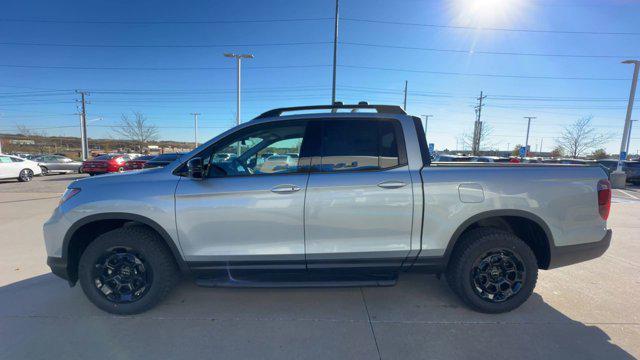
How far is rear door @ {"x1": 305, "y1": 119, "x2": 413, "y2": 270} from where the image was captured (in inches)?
108

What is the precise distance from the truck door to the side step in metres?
0.12

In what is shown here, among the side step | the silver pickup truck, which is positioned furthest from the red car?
the side step

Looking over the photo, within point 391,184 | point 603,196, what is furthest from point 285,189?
point 603,196

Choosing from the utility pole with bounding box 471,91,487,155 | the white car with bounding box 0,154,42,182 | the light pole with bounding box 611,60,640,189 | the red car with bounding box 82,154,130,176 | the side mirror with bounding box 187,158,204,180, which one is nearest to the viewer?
the side mirror with bounding box 187,158,204,180

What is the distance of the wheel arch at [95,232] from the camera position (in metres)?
2.79

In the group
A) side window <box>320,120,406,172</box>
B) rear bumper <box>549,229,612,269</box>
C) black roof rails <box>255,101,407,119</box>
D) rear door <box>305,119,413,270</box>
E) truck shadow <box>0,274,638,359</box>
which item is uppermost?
black roof rails <box>255,101,407,119</box>

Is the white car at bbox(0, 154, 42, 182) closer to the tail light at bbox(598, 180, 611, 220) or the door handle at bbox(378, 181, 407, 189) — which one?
the door handle at bbox(378, 181, 407, 189)

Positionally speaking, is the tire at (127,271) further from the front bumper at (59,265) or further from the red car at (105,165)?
the red car at (105,165)

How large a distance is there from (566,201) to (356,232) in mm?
1975

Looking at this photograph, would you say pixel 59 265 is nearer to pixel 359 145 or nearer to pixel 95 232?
pixel 95 232

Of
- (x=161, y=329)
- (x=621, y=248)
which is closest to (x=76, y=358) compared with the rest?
(x=161, y=329)

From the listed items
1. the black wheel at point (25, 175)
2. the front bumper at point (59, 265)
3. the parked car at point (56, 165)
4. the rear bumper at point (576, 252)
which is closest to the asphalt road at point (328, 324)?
the front bumper at point (59, 265)

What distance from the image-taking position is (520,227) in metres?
3.19

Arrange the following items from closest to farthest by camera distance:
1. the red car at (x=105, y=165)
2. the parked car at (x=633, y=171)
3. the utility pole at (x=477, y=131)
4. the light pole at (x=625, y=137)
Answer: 1. the light pole at (x=625, y=137)
2. the parked car at (x=633, y=171)
3. the red car at (x=105, y=165)
4. the utility pole at (x=477, y=131)
